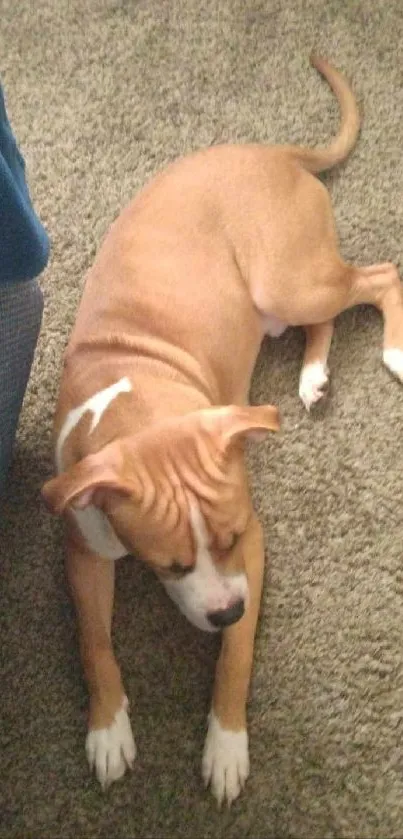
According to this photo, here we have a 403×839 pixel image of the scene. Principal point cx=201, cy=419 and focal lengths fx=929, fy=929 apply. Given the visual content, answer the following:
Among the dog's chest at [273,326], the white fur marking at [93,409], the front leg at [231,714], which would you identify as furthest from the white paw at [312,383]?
the white fur marking at [93,409]

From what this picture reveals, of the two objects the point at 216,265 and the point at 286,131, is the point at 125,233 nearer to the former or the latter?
the point at 216,265

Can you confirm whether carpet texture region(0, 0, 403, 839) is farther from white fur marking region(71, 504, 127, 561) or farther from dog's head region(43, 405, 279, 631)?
dog's head region(43, 405, 279, 631)

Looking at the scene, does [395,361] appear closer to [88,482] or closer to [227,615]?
[227,615]

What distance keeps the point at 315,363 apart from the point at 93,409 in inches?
27.0

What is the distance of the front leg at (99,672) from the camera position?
6.02 feet

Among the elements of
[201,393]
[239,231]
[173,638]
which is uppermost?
[239,231]

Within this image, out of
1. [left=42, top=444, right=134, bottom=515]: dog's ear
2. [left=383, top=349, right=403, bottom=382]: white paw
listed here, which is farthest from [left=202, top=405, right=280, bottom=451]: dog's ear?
[left=383, top=349, right=403, bottom=382]: white paw

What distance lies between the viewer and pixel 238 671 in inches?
72.4

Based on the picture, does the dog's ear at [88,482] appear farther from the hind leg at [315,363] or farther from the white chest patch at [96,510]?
the hind leg at [315,363]

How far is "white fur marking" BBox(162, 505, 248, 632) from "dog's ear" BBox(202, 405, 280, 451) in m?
0.17

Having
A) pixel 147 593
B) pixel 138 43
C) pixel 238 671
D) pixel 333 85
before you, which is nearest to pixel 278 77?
pixel 333 85

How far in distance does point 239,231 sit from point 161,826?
1.25 m

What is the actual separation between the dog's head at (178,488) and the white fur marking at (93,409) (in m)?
0.18

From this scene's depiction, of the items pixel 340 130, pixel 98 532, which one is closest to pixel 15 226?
pixel 98 532
